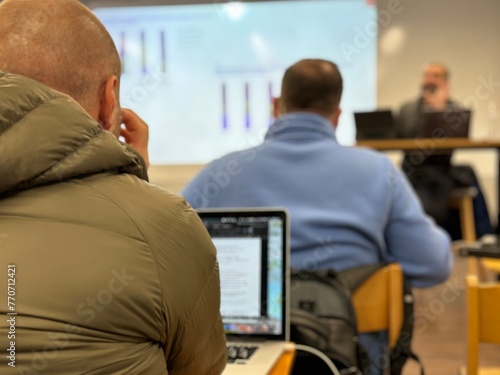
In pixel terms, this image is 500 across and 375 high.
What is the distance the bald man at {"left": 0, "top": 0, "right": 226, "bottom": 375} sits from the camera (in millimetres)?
747

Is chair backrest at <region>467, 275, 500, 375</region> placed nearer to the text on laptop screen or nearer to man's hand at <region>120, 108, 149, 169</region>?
the text on laptop screen

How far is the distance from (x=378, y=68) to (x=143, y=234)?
19.6 ft

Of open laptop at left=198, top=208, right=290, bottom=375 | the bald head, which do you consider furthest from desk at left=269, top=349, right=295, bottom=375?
the bald head

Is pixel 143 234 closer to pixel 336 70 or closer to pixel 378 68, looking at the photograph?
pixel 336 70

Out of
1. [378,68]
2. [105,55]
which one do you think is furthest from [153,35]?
[105,55]

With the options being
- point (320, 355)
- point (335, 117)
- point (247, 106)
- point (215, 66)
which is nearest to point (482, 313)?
point (320, 355)

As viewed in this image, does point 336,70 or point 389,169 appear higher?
point 336,70

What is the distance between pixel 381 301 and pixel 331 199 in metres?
0.35

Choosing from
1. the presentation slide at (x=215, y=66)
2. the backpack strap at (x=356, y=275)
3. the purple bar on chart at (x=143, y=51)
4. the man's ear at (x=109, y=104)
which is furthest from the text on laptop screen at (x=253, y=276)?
the purple bar on chart at (x=143, y=51)

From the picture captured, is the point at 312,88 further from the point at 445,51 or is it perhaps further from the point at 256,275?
the point at 445,51

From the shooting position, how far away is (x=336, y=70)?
220 cm

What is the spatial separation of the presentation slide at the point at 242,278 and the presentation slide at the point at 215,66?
4453 millimetres

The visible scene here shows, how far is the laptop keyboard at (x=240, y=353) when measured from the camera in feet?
4.47

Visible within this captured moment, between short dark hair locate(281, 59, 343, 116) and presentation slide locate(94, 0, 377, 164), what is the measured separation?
12.2 feet
